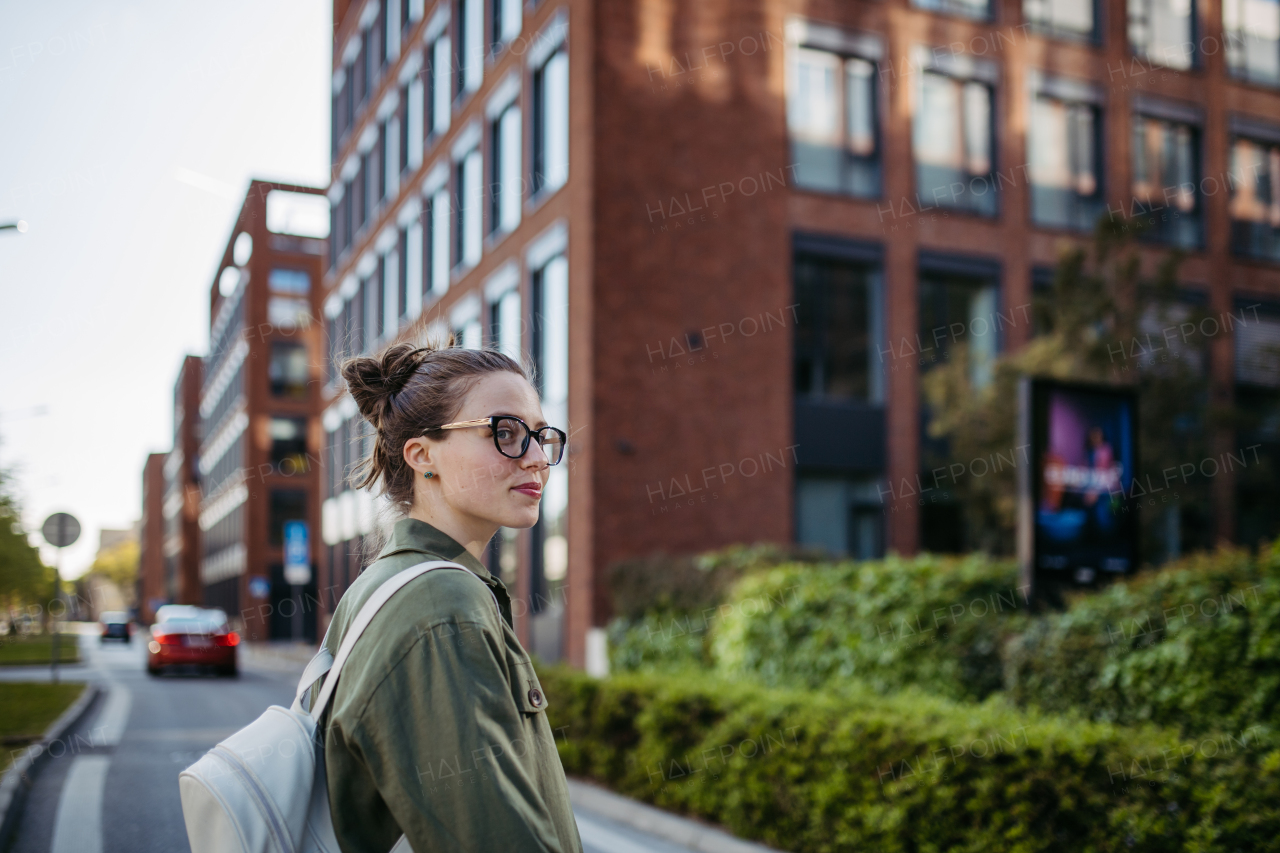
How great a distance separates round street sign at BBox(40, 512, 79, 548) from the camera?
14.0 metres

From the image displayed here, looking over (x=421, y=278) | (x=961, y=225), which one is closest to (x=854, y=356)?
(x=961, y=225)

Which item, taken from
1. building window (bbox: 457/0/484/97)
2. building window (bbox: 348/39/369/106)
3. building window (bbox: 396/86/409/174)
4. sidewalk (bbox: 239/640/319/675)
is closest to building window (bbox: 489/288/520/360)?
building window (bbox: 457/0/484/97)

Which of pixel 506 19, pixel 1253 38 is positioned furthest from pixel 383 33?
pixel 1253 38

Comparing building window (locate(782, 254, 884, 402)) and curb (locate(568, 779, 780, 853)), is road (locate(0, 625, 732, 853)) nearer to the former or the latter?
curb (locate(568, 779, 780, 853))

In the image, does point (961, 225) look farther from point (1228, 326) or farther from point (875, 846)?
point (875, 846)

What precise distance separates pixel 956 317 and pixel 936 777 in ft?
52.5

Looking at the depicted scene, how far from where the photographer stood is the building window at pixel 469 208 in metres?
23.1

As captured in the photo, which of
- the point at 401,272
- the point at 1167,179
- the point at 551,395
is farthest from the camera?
the point at 401,272

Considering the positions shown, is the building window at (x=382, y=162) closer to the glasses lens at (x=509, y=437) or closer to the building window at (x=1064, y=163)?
the building window at (x=1064, y=163)

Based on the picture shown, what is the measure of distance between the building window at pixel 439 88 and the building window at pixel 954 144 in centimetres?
1038

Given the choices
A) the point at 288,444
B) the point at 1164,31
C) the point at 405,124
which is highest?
the point at 405,124

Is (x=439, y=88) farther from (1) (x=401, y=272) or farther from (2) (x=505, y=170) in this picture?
(2) (x=505, y=170)

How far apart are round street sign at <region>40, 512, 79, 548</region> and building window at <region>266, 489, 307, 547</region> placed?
139ft

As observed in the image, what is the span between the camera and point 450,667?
1567mm
